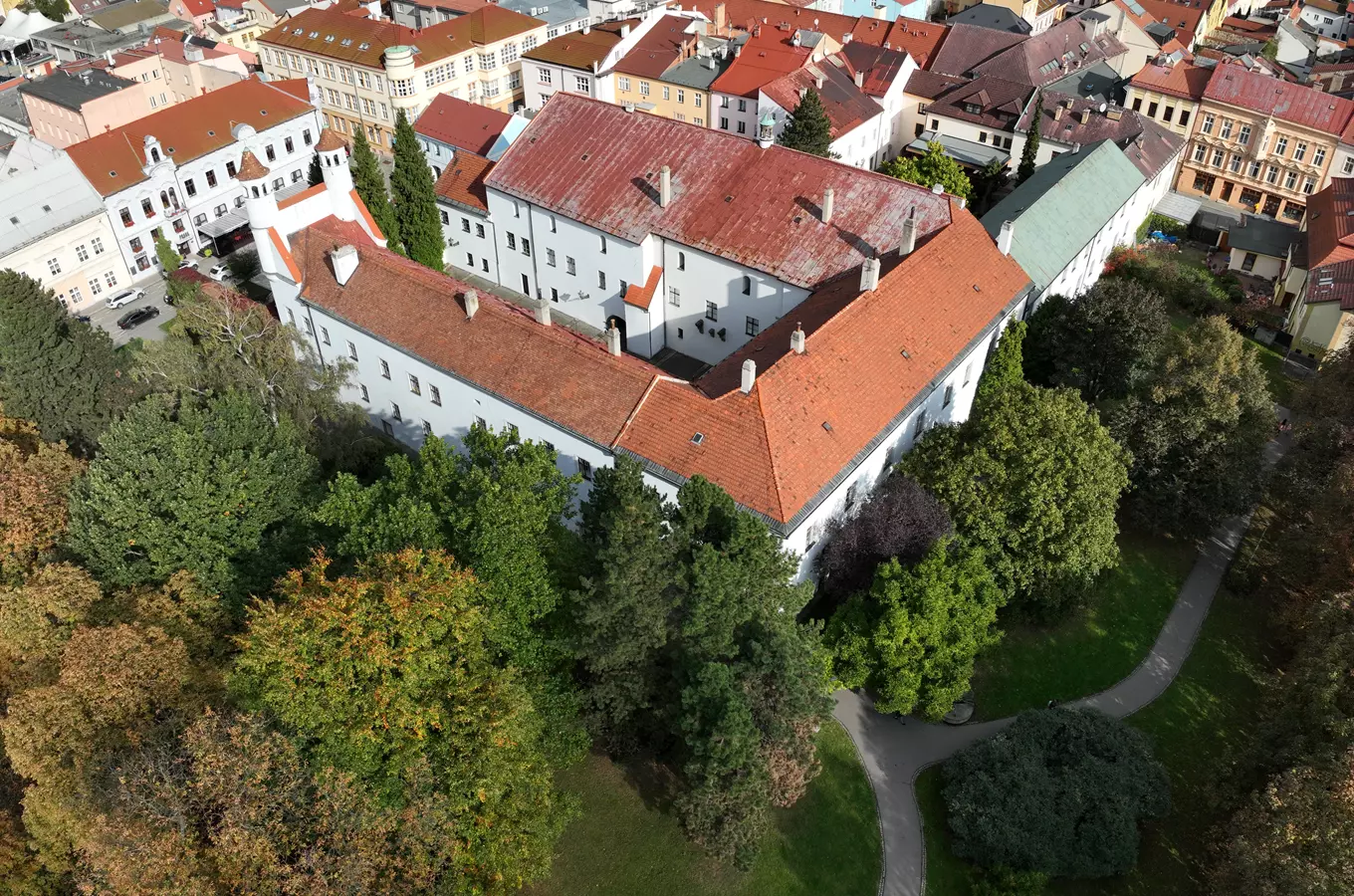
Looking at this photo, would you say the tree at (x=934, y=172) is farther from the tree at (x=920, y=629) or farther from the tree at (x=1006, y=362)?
the tree at (x=920, y=629)

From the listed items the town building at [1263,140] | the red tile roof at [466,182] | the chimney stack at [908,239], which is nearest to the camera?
the chimney stack at [908,239]

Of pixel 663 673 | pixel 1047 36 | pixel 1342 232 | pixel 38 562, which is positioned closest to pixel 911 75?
pixel 1047 36

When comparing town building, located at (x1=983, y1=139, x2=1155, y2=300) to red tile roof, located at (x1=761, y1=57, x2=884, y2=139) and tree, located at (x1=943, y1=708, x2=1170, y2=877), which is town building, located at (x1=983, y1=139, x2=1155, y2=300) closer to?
red tile roof, located at (x1=761, y1=57, x2=884, y2=139)

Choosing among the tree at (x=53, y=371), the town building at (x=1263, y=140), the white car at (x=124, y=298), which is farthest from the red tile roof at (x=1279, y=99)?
the white car at (x=124, y=298)

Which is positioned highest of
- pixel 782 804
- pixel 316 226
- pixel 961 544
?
pixel 316 226

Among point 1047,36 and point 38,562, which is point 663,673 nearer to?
point 38,562

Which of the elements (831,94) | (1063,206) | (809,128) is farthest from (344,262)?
(831,94)

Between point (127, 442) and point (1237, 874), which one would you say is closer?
point (1237, 874)
